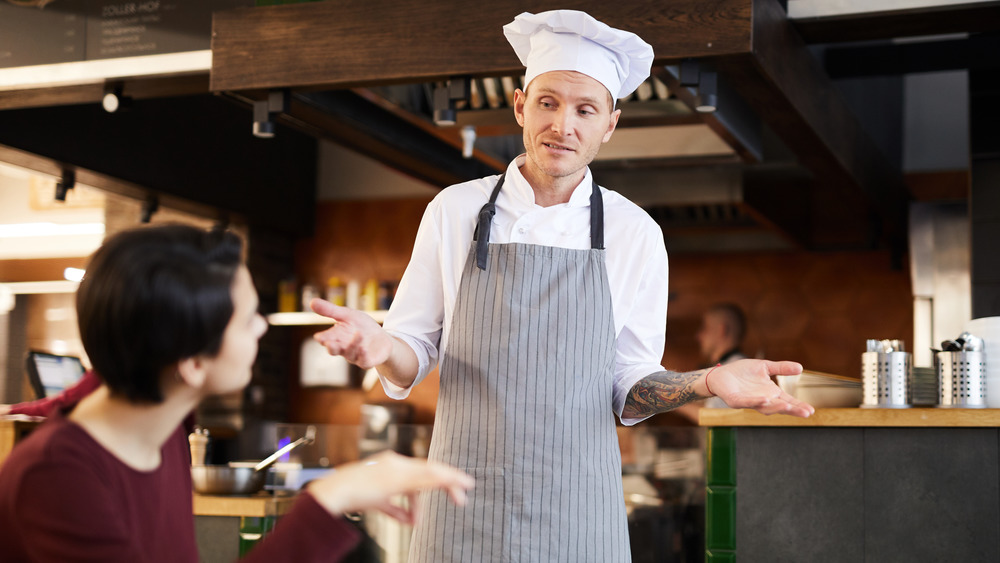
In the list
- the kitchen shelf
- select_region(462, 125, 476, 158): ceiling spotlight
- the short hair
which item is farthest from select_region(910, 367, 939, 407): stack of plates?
the kitchen shelf

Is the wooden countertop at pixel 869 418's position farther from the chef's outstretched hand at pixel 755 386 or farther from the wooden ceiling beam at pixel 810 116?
the chef's outstretched hand at pixel 755 386

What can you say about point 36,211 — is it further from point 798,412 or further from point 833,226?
point 798,412

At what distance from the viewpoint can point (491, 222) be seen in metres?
1.81

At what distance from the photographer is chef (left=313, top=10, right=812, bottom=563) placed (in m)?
1.64

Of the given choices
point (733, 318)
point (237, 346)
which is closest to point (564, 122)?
point (237, 346)

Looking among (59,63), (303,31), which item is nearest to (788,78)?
(303,31)

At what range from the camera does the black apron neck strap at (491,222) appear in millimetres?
1781

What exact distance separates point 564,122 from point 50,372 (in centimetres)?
321

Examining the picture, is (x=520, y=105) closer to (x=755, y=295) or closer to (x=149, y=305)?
(x=149, y=305)

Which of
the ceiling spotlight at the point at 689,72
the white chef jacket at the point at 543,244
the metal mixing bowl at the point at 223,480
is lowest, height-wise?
the metal mixing bowl at the point at 223,480

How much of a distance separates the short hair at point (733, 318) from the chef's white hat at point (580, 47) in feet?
12.0

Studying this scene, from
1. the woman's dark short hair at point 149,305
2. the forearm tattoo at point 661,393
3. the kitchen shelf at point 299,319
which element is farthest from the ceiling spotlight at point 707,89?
the kitchen shelf at point 299,319

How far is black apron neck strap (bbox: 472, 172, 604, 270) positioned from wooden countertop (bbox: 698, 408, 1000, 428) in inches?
43.1

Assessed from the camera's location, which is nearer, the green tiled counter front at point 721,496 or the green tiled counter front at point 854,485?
the green tiled counter front at point 854,485
